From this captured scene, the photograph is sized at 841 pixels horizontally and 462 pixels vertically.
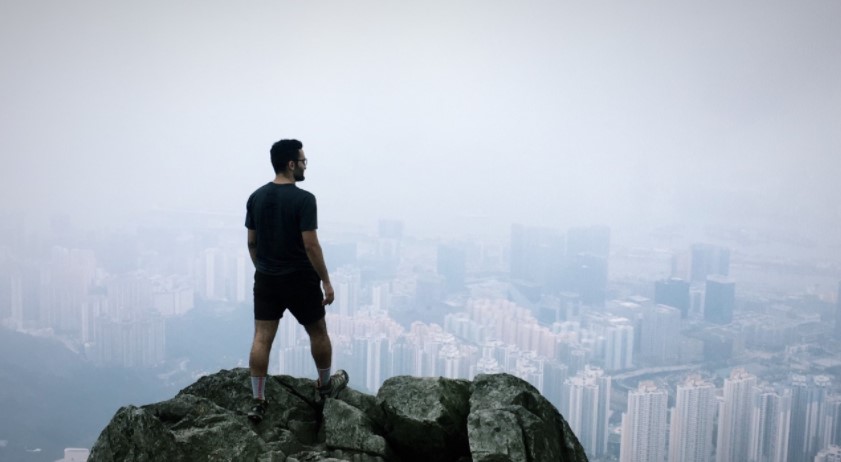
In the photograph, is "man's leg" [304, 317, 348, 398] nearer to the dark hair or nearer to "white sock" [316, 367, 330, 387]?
"white sock" [316, 367, 330, 387]

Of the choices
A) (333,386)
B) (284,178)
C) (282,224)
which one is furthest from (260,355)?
(284,178)

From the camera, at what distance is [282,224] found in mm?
5543

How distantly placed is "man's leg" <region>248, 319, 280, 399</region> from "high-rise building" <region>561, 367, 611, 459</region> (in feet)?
85.8

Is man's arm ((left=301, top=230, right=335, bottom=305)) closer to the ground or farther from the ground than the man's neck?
closer to the ground

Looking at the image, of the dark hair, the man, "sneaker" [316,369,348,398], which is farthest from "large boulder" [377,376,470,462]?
the dark hair

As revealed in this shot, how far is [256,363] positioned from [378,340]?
35.5m

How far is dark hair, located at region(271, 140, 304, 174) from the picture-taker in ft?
18.4

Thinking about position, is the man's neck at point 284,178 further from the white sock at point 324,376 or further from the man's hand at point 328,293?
the white sock at point 324,376

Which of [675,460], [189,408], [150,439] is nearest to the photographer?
[150,439]

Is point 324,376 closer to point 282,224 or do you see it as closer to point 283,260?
point 283,260

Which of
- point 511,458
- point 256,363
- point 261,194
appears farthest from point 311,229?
point 511,458

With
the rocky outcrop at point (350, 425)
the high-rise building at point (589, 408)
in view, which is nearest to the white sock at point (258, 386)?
the rocky outcrop at point (350, 425)

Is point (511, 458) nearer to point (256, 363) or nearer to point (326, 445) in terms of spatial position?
point (326, 445)

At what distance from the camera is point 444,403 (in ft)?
19.0
